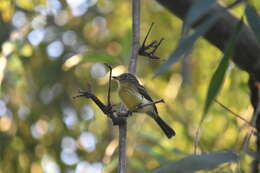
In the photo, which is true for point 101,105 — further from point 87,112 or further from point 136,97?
point 87,112

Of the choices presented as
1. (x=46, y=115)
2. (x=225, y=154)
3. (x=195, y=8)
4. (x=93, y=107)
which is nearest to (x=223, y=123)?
(x=93, y=107)

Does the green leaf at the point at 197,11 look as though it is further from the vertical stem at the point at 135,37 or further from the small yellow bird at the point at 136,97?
the small yellow bird at the point at 136,97

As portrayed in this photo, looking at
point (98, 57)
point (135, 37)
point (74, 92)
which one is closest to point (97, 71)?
point (74, 92)

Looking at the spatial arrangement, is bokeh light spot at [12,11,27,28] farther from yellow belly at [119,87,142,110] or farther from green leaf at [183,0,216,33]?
green leaf at [183,0,216,33]

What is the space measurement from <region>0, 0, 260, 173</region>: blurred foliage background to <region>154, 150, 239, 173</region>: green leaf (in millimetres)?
1736

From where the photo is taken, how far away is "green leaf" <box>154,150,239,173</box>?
5.40 ft

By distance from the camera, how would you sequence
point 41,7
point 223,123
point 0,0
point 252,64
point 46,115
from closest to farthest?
1. point 252,64
2. point 0,0
3. point 223,123
4. point 41,7
5. point 46,115

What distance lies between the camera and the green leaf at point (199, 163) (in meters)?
1.65

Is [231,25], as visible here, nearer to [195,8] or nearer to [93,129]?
[195,8]

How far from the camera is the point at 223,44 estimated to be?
243 cm

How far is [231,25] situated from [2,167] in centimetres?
216

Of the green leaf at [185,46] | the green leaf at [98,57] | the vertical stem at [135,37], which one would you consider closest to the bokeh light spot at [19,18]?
the green leaf at [98,57]

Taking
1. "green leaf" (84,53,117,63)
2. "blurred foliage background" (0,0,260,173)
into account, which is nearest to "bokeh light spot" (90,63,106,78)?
"blurred foliage background" (0,0,260,173)

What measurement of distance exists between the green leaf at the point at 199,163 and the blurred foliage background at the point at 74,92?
5.70 feet
